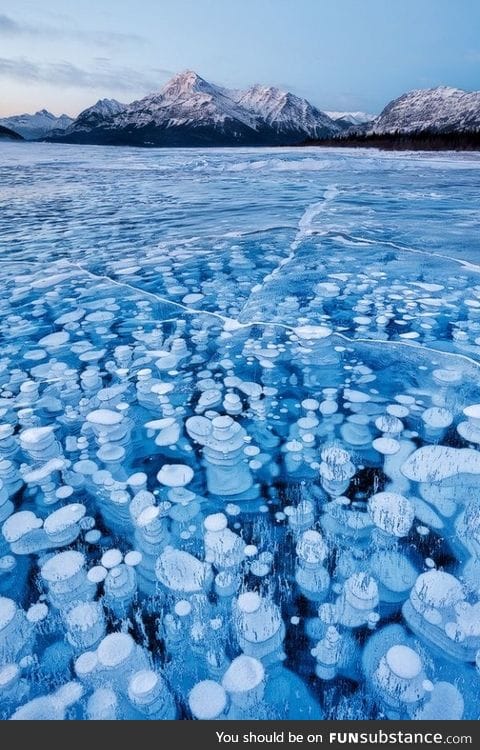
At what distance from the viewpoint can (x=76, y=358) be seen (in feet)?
10.4

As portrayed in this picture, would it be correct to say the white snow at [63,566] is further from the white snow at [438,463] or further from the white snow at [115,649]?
the white snow at [438,463]

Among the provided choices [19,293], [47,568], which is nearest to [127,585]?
[47,568]

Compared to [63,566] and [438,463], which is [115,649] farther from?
[438,463]
